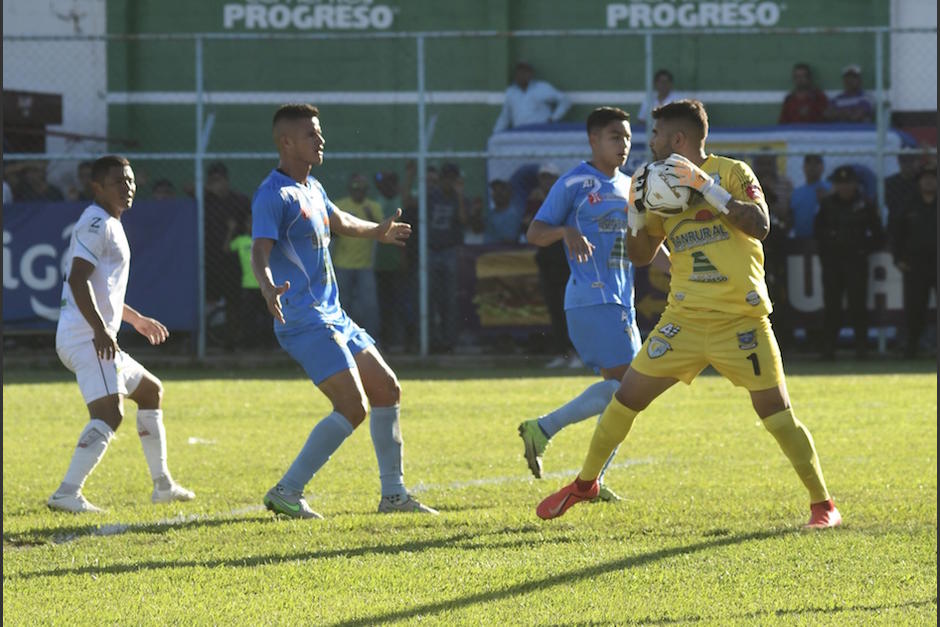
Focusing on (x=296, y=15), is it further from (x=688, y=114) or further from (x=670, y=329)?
(x=670, y=329)

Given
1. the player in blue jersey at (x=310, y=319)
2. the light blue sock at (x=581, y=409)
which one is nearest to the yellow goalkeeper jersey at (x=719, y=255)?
the light blue sock at (x=581, y=409)

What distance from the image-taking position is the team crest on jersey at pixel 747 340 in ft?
22.4

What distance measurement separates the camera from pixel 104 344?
791 cm

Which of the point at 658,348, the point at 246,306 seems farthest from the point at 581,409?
the point at 246,306

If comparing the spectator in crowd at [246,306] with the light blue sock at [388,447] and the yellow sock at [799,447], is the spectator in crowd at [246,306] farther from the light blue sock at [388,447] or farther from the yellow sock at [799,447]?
the yellow sock at [799,447]

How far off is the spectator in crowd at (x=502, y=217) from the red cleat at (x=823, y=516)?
11.6 meters

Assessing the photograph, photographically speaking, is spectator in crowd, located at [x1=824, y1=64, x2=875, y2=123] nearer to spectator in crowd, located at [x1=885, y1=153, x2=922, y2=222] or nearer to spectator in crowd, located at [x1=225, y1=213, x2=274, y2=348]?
Result: spectator in crowd, located at [x1=885, y1=153, x2=922, y2=222]

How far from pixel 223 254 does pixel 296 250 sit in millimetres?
10951

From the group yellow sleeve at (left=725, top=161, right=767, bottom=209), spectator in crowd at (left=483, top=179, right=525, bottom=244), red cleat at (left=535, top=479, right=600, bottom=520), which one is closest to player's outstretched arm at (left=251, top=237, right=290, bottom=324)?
red cleat at (left=535, top=479, right=600, bottom=520)

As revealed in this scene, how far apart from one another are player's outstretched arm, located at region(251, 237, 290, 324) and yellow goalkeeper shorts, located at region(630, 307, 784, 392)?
1.74 meters

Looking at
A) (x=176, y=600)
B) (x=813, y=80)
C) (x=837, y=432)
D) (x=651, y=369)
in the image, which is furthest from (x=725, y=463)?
(x=813, y=80)

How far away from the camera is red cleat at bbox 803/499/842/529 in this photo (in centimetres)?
688

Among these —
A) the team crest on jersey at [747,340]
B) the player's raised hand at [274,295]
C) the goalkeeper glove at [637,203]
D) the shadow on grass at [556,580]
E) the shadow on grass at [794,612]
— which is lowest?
the shadow on grass at [556,580]

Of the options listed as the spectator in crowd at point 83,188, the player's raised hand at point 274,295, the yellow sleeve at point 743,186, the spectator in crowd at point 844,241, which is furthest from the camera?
the spectator in crowd at point 83,188
